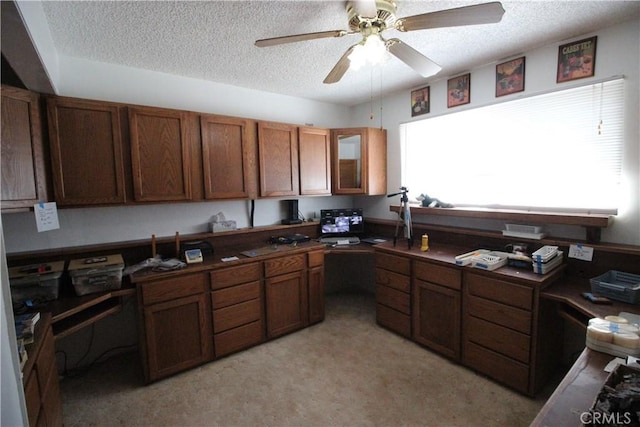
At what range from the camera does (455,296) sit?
232 cm

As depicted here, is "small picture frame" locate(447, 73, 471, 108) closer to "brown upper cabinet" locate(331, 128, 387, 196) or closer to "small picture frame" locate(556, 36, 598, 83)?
"small picture frame" locate(556, 36, 598, 83)

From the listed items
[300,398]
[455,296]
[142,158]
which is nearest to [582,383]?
[455,296]

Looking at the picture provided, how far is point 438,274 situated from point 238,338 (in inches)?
71.9

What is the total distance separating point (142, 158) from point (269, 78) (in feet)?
4.57

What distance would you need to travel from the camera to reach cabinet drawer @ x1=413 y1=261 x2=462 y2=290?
2.30 metres

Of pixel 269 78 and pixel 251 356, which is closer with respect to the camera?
pixel 251 356

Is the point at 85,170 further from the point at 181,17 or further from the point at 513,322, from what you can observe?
the point at 513,322

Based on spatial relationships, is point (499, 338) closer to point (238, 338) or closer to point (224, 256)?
point (238, 338)

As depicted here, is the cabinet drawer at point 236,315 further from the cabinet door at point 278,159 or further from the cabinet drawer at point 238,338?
the cabinet door at point 278,159

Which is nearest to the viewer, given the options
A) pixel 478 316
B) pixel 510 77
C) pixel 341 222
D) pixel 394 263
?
pixel 478 316

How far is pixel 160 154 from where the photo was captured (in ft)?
7.75

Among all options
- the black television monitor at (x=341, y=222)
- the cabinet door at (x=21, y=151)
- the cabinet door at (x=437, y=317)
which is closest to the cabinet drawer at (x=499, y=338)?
the cabinet door at (x=437, y=317)

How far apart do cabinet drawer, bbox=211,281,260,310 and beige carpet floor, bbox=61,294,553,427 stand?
1.63ft

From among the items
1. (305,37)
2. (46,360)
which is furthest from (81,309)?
(305,37)
